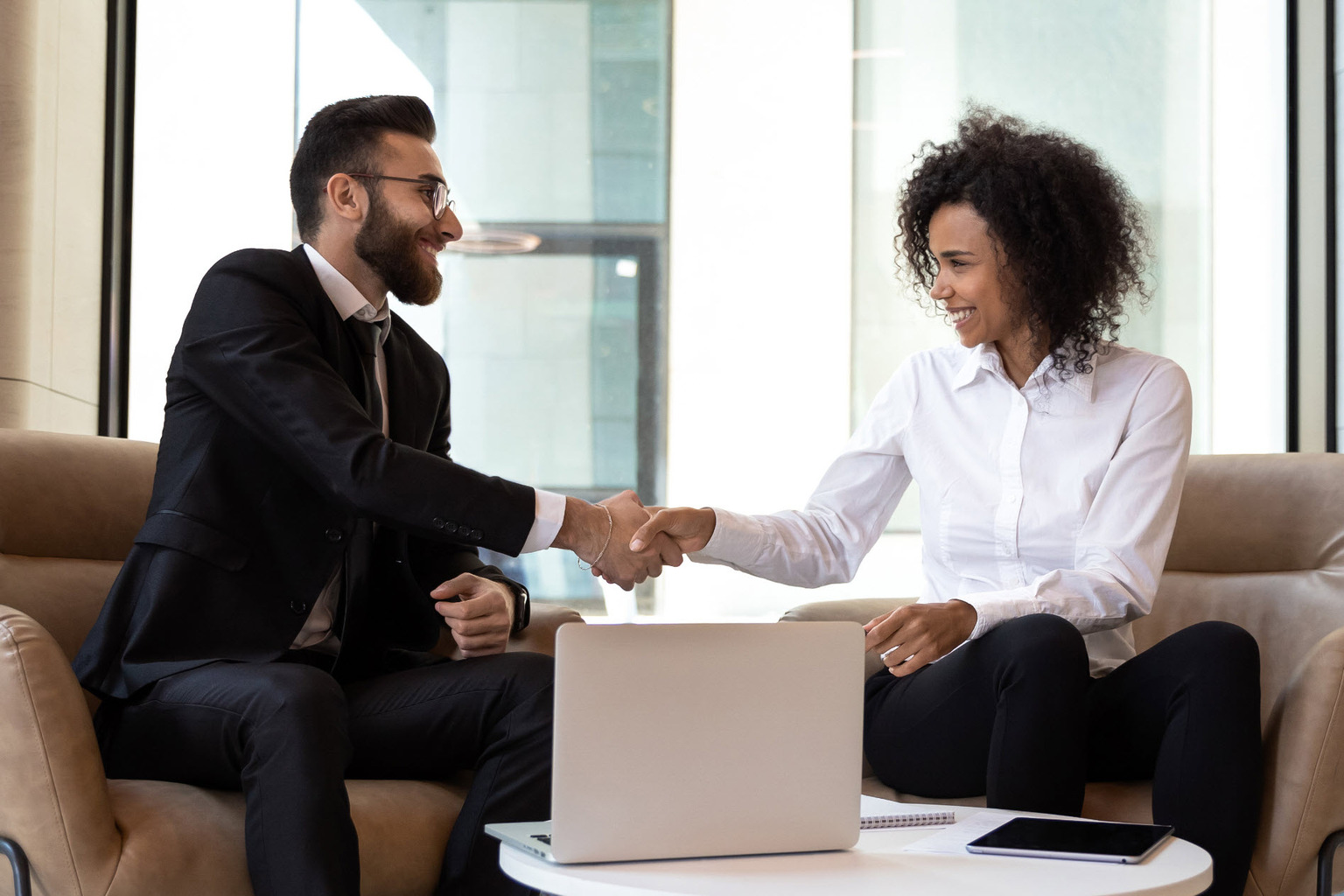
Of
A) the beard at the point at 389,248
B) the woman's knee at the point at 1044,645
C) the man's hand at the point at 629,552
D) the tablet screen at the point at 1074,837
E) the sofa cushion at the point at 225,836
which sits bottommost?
the sofa cushion at the point at 225,836

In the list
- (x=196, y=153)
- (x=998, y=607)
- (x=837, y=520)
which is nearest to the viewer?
(x=998, y=607)

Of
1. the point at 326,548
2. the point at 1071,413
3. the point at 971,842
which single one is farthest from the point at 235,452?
the point at 1071,413

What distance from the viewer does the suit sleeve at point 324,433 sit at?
169cm

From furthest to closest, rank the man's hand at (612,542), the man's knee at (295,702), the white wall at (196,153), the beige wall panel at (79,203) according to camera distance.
→ 1. the white wall at (196,153)
2. the beige wall panel at (79,203)
3. the man's hand at (612,542)
4. the man's knee at (295,702)

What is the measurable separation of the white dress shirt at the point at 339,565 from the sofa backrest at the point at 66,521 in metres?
0.43

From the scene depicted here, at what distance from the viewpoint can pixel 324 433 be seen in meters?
1.69

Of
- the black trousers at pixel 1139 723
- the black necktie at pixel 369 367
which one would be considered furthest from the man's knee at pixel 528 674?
the black trousers at pixel 1139 723

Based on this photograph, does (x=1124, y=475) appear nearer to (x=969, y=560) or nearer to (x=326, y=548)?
(x=969, y=560)

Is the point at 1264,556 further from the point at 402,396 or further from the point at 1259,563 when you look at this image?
the point at 402,396

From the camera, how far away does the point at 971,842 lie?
47.1 inches

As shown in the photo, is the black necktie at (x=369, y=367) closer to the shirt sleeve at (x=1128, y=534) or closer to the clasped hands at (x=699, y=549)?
the clasped hands at (x=699, y=549)

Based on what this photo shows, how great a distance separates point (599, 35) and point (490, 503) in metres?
2.07

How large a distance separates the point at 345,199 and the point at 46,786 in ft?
3.46

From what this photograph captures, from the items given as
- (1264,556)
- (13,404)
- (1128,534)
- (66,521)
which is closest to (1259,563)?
(1264,556)
